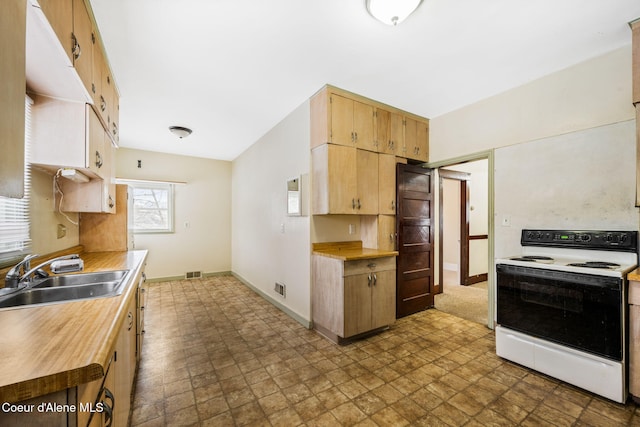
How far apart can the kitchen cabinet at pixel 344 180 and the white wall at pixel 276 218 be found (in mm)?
216

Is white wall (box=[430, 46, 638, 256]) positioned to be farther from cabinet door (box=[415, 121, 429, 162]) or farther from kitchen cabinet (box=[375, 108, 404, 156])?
kitchen cabinet (box=[375, 108, 404, 156])

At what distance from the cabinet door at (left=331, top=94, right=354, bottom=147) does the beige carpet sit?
277cm

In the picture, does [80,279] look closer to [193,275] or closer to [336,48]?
[336,48]

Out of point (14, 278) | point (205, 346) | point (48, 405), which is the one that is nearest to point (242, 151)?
point (205, 346)

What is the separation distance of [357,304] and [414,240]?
1.40m

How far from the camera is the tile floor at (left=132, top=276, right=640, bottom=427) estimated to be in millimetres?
1801

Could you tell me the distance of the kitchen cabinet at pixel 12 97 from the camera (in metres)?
0.78

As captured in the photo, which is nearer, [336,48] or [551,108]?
[336,48]

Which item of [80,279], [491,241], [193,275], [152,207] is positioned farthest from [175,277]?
[491,241]

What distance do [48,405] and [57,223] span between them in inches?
95.8

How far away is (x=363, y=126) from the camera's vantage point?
3.28 metres

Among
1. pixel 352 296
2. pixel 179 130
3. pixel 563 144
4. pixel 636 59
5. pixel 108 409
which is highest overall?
pixel 179 130

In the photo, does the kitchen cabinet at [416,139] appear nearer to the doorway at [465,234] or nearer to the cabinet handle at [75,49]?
the doorway at [465,234]

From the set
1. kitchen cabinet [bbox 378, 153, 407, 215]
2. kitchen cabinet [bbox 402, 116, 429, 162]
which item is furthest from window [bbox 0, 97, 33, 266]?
kitchen cabinet [bbox 402, 116, 429, 162]
